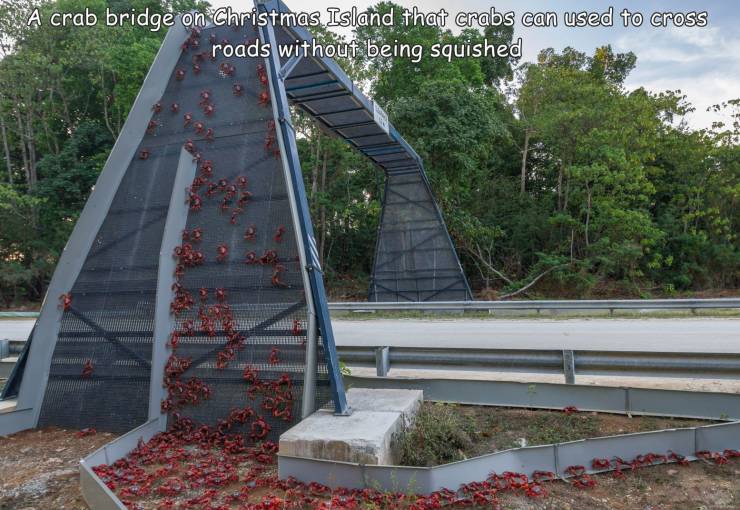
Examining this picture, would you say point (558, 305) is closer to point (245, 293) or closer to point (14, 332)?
point (245, 293)

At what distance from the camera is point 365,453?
382 cm

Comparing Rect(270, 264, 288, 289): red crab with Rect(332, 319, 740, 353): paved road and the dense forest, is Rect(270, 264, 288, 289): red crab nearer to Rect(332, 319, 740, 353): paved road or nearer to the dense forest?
Rect(332, 319, 740, 353): paved road

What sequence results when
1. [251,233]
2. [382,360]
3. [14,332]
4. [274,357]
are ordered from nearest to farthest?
1. [274,357]
2. [251,233]
3. [382,360]
4. [14,332]

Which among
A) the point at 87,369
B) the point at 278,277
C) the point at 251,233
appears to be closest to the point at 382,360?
the point at 278,277

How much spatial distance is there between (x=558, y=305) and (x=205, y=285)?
12.0 m

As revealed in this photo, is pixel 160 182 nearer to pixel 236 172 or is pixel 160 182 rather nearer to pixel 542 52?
pixel 236 172

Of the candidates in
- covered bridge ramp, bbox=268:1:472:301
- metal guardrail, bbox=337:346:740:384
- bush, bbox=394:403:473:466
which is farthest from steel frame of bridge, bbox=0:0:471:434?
covered bridge ramp, bbox=268:1:472:301

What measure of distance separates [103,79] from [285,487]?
30.8 metres

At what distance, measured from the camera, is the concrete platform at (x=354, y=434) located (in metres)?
3.85

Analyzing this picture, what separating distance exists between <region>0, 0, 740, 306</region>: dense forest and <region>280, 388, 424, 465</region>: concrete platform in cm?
1930

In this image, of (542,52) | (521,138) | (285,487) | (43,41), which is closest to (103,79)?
(43,41)

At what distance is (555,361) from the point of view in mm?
5715

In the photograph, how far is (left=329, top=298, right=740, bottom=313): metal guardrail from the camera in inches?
548

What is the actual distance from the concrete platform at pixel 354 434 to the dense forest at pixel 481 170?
63.3 ft
